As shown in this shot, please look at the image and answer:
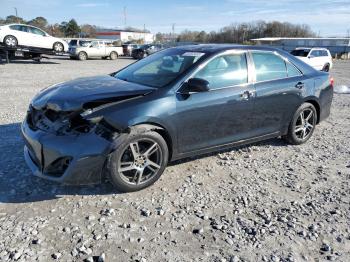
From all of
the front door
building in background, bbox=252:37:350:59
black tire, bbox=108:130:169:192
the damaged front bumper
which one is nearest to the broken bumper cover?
the damaged front bumper

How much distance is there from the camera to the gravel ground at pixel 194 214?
3.02 m

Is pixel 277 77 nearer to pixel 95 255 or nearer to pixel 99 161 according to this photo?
pixel 99 161

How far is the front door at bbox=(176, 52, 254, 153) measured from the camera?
4.34 metres

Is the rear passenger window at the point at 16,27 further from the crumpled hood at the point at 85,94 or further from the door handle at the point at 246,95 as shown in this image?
the door handle at the point at 246,95

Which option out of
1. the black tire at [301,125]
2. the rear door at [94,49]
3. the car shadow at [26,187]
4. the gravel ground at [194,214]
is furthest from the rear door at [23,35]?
the black tire at [301,125]

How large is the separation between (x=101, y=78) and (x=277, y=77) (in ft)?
8.60

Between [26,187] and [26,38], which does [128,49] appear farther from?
[26,187]

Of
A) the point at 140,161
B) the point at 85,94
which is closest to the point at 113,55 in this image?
the point at 85,94

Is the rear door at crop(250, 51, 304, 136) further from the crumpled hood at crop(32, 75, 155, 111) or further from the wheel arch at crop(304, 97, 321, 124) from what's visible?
the crumpled hood at crop(32, 75, 155, 111)

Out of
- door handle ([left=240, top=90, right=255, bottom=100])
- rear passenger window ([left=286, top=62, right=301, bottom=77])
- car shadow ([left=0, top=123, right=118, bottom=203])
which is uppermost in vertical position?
rear passenger window ([left=286, top=62, right=301, bottom=77])

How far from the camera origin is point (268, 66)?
5.27m

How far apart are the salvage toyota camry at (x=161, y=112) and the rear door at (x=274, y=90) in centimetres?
2

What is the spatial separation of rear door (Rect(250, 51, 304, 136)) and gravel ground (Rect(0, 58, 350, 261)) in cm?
58

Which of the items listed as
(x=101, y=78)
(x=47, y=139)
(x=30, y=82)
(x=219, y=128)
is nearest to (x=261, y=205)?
(x=219, y=128)
